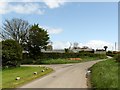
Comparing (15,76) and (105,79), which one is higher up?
(105,79)

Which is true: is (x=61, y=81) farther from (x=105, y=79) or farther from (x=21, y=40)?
(x=21, y=40)

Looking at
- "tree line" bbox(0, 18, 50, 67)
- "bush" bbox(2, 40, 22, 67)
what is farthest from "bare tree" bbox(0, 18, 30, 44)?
"bush" bbox(2, 40, 22, 67)

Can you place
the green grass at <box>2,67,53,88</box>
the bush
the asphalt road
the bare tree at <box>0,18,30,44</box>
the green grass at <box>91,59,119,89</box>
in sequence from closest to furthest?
the green grass at <box>91,59,119,89</box> < the asphalt road < the green grass at <box>2,67,53,88</box> < the bush < the bare tree at <box>0,18,30,44</box>

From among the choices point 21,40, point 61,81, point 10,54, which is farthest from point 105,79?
point 21,40

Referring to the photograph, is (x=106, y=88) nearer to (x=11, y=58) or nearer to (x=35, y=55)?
(x=11, y=58)

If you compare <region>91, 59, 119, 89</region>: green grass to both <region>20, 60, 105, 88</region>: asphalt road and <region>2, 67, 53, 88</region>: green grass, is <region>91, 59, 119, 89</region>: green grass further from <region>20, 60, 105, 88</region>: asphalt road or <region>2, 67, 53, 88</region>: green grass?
<region>2, 67, 53, 88</region>: green grass

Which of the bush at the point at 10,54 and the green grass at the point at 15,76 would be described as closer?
the green grass at the point at 15,76

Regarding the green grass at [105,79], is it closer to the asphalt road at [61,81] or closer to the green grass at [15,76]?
the asphalt road at [61,81]

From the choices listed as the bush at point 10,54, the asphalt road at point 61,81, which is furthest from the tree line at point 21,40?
the asphalt road at point 61,81

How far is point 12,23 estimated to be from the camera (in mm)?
86875

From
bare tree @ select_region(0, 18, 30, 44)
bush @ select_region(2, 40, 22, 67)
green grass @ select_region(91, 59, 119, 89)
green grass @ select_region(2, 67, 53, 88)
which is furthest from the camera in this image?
bare tree @ select_region(0, 18, 30, 44)

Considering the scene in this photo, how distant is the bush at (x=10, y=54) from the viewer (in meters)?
46.9

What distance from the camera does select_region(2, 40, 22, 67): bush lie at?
46881 millimetres

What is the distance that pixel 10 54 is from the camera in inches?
1865
